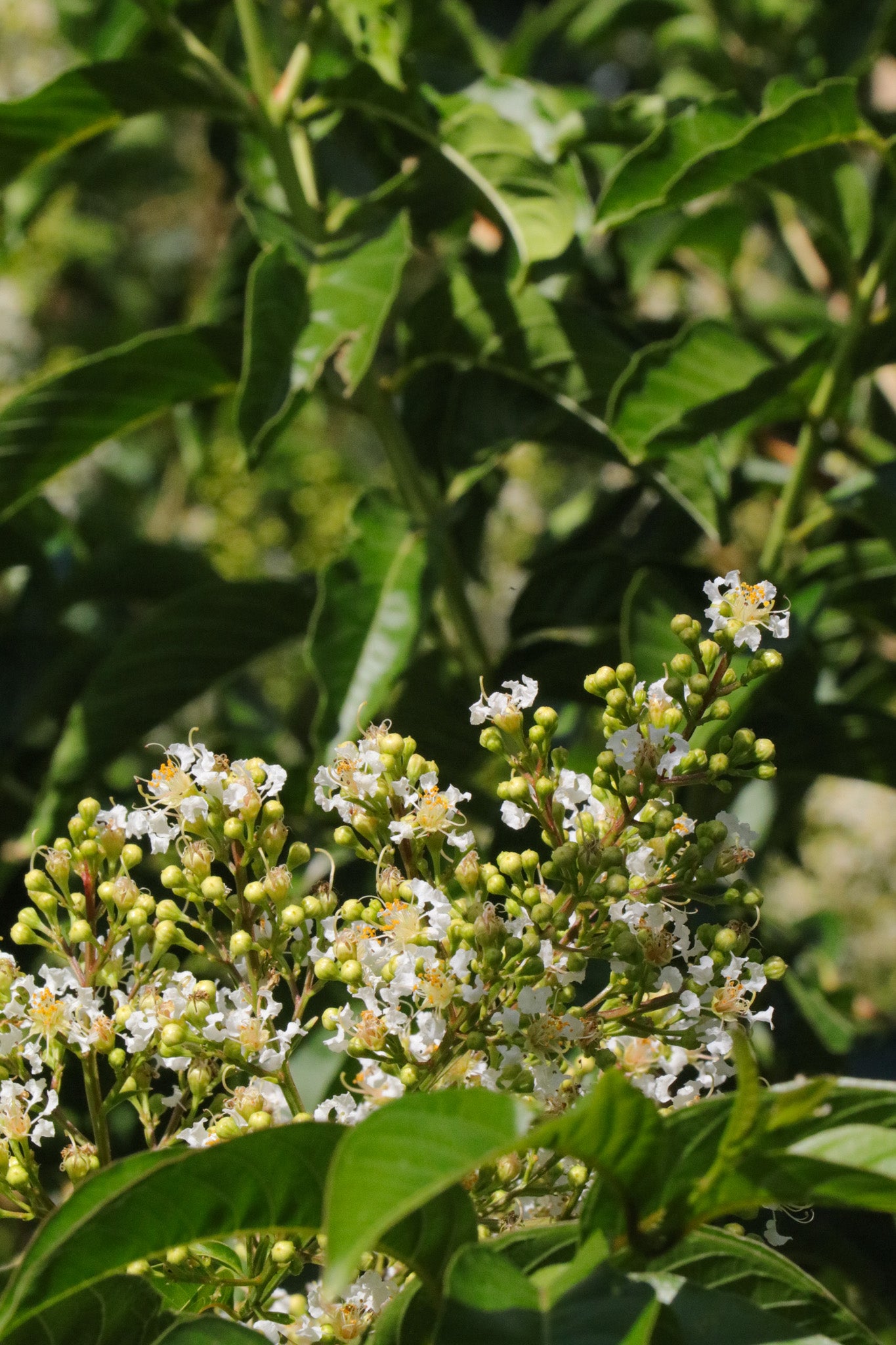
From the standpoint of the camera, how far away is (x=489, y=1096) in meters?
0.53

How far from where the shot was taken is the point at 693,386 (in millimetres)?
1256

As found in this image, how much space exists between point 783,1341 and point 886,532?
0.88 metres

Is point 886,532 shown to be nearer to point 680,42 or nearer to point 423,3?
point 423,3

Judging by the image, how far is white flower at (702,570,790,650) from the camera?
74 centimetres

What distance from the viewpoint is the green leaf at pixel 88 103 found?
4.11ft

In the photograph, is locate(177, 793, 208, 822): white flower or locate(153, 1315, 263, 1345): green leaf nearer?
locate(153, 1315, 263, 1345): green leaf

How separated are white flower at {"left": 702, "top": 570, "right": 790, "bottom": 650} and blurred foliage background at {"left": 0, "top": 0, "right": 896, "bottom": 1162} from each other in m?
0.31

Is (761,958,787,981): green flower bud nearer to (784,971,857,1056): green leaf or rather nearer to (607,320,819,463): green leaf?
(607,320,819,463): green leaf

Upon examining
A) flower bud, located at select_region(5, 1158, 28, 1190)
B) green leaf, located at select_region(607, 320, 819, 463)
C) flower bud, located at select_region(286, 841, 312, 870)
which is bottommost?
green leaf, located at select_region(607, 320, 819, 463)

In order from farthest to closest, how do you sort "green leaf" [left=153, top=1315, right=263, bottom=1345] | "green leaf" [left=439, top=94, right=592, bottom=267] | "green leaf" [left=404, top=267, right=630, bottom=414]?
"green leaf" [left=404, top=267, right=630, bottom=414] → "green leaf" [left=439, top=94, right=592, bottom=267] → "green leaf" [left=153, top=1315, right=263, bottom=1345]

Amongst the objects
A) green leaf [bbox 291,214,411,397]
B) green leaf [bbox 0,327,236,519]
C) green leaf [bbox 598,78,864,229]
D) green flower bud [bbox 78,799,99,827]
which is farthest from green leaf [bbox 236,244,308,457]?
green flower bud [bbox 78,799,99,827]

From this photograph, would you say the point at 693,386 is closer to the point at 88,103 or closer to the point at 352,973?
the point at 88,103

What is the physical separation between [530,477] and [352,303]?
133cm

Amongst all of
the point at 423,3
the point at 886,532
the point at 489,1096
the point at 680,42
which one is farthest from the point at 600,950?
the point at 680,42
